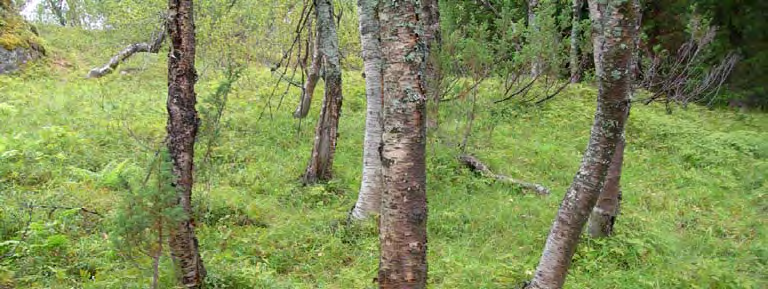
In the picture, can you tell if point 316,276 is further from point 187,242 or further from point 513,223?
point 513,223

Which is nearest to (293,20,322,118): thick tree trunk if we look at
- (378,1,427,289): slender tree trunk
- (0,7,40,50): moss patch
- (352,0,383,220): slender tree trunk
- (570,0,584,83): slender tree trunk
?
(352,0,383,220): slender tree trunk

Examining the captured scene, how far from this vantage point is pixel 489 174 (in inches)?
316

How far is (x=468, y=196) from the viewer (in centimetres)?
720

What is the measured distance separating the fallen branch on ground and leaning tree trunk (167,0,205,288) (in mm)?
5189

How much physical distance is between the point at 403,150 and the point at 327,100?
452 centimetres

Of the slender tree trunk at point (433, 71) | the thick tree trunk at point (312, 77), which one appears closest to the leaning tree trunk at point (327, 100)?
the thick tree trunk at point (312, 77)

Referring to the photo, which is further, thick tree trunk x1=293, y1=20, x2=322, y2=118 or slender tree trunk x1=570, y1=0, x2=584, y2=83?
slender tree trunk x1=570, y1=0, x2=584, y2=83

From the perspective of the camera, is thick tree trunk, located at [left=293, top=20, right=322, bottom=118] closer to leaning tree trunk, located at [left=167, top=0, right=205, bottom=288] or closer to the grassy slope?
the grassy slope

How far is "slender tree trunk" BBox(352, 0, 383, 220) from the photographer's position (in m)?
6.03

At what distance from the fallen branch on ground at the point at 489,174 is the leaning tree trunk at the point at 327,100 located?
90.1 inches

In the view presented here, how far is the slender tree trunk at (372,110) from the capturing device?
6031 mm

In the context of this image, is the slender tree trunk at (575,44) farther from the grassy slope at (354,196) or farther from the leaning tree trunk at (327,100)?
the leaning tree trunk at (327,100)

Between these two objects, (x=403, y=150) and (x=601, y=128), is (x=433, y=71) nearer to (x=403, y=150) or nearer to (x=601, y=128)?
(x=601, y=128)

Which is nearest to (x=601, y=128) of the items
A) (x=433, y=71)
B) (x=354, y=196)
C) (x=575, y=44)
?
(x=354, y=196)
